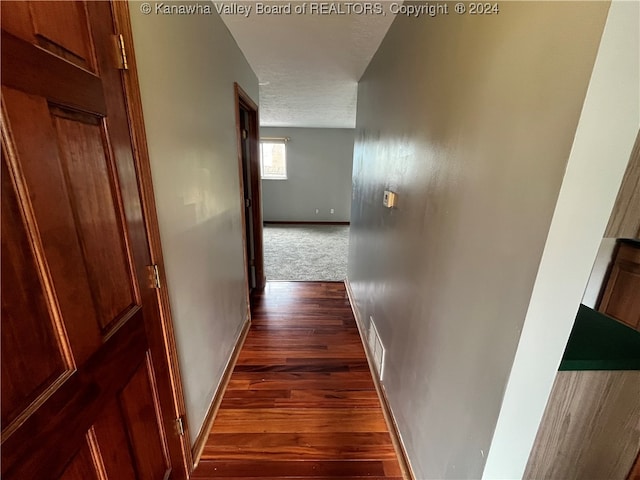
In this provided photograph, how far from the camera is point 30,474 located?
1.76 feet

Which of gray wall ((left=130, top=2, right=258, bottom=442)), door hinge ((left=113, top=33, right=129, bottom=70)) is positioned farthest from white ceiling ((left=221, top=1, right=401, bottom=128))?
door hinge ((left=113, top=33, right=129, bottom=70))

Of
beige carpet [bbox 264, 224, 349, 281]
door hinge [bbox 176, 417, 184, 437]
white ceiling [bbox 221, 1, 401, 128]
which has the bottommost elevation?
beige carpet [bbox 264, 224, 349, 281]

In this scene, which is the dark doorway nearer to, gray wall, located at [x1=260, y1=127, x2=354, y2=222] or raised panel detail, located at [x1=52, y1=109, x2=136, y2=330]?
raised panel detail, located at [x1=52, y1=109, x2=136, y2=330]

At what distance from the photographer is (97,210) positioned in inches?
28.6

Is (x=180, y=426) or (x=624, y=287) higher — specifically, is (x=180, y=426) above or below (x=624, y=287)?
below

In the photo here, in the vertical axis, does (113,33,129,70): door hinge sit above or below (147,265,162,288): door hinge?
above

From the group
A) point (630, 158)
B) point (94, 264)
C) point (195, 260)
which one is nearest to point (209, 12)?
point (195, 260)

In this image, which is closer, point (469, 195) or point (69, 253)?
point (69, 253)

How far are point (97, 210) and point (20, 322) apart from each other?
316 millimetres

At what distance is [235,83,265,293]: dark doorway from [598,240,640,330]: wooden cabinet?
7.67ft

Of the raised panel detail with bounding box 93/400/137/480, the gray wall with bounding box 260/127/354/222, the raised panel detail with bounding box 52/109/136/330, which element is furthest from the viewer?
the gray wall with bounding box 260/127/354/222

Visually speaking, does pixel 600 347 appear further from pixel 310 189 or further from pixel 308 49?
pixel 310 189

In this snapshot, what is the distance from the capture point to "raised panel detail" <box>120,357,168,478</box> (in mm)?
886

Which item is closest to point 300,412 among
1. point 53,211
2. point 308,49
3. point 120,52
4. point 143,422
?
point 143,422
